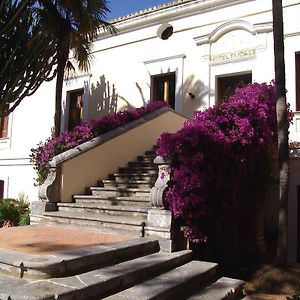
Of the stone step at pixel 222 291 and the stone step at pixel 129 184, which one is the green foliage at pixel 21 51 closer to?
the stone step at pixel 129 184

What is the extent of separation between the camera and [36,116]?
16.6 metres

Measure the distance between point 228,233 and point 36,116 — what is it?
35.9 ft

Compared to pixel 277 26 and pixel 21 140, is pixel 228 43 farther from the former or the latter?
pixel 21 140

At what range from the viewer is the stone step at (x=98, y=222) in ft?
22.5

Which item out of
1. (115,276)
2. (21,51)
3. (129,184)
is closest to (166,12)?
(21,51)

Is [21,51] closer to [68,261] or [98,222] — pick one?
[98,222]

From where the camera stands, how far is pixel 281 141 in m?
7.17

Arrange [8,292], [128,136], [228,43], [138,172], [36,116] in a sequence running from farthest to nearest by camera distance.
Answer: [36,116] → [228,43] → [128,136] → [138,172] → [8,292]

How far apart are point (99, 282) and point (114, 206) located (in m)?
3.31

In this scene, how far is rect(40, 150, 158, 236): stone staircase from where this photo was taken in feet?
23.3

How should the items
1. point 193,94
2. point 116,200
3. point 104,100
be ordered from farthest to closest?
point 104,100 → point 193,94 → point 116,200

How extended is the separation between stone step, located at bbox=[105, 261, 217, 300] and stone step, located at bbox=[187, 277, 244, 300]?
0.43 ft

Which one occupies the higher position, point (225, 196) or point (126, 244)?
point (225, 196)

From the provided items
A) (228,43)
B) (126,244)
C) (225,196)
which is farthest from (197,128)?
(228,43)
